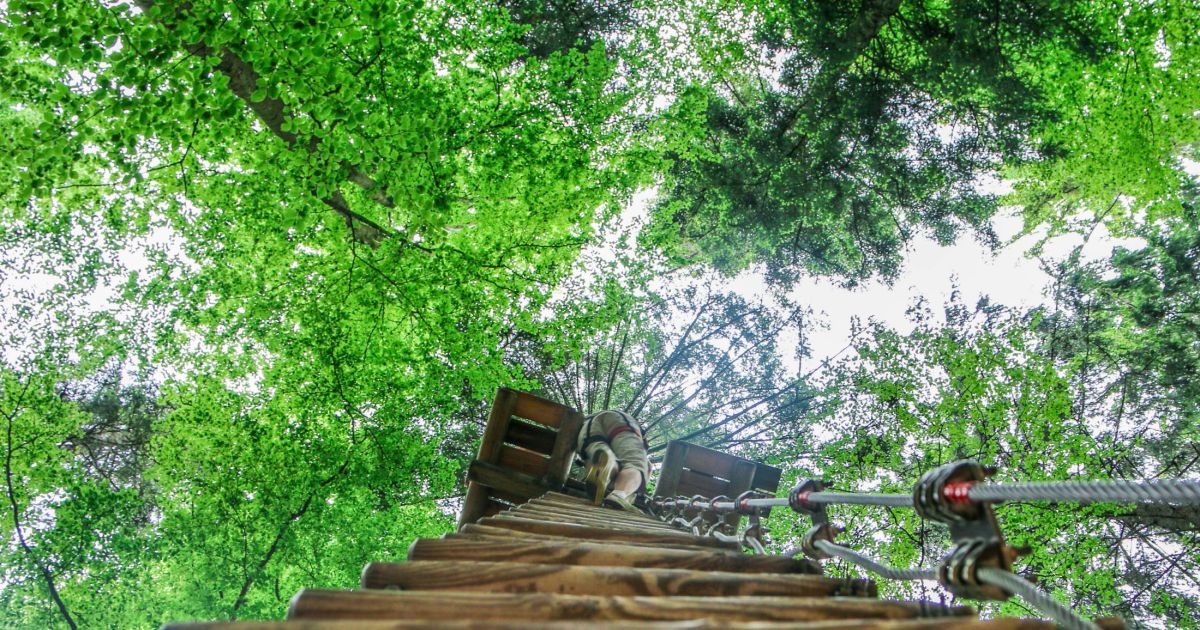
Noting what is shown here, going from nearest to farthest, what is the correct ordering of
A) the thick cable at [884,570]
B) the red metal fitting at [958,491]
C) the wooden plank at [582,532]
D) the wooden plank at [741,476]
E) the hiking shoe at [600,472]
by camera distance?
the red metal fitting at [958,491] < the thick cable at [884,570] < the wooden plank at [582,532] < the hiking shoe at [600,472] < the wooden plank at [741,476]

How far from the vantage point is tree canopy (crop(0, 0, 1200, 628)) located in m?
7.96

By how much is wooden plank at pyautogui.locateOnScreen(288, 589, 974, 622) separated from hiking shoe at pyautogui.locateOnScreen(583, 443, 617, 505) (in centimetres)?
398

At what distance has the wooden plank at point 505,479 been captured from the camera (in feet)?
19.8

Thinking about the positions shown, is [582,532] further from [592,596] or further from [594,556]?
[592,596]

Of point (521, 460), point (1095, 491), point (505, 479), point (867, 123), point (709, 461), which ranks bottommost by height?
point (505, 479)

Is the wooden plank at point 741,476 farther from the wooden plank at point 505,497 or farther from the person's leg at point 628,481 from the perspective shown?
the wooden plank at point 505,497

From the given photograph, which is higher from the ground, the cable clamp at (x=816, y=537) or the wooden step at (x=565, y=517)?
the cable clamp at (x=816, y=537)

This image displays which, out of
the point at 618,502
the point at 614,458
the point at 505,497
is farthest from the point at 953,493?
the point at 505,497

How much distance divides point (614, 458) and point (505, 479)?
116 cm

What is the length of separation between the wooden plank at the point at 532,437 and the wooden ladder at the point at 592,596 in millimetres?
3623

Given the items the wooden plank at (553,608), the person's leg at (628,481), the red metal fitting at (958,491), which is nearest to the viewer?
the wooden plank at (553,608)

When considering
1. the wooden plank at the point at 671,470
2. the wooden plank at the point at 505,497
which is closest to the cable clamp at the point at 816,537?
the wooden plank at the point at 505,497

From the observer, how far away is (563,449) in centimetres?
606

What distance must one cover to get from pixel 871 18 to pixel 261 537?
12.8 meters
